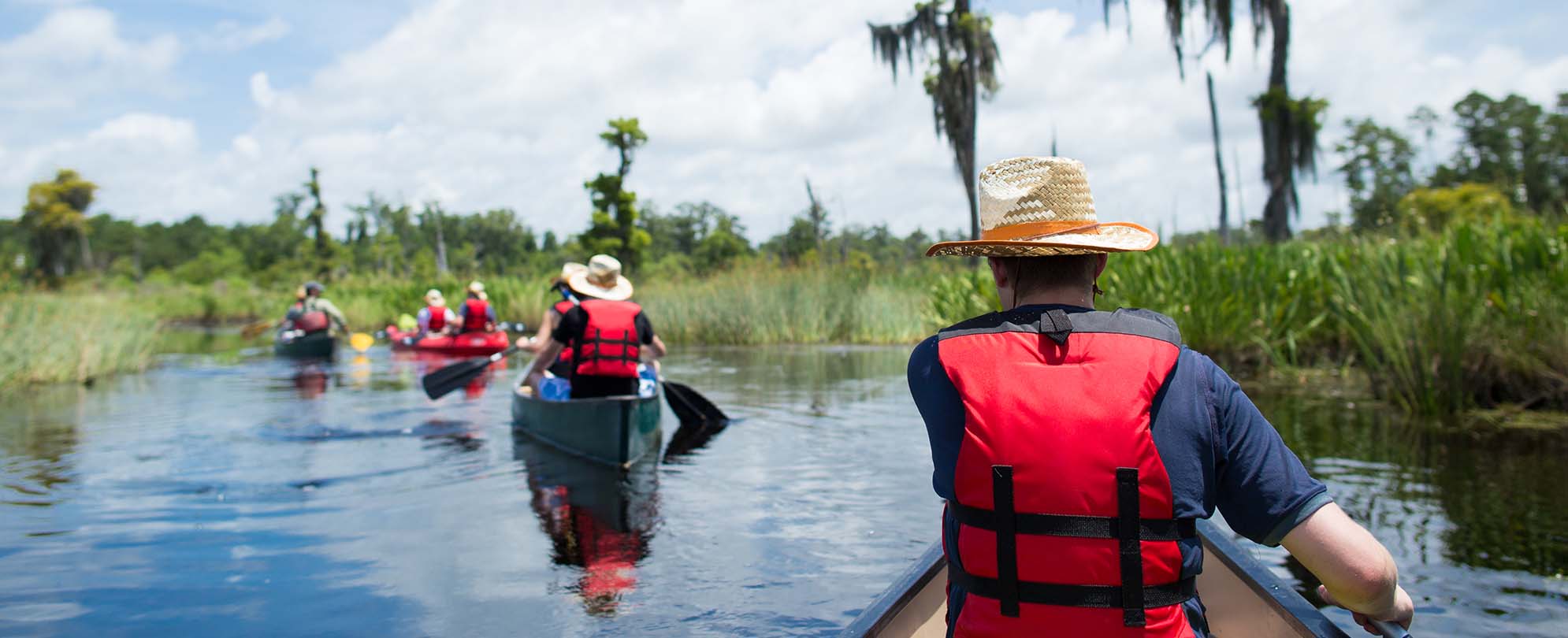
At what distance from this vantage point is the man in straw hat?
2.13 meters

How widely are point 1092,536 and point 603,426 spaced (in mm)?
6655

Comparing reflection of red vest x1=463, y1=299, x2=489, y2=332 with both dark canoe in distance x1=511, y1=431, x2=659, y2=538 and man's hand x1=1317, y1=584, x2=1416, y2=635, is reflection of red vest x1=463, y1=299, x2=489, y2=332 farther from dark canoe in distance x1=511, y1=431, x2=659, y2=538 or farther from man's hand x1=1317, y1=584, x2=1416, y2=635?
man's hand x1=1317, y1=584, x2=1416, y2=635

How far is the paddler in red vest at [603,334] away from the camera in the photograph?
8.56 meters

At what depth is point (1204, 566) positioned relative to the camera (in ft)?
11.5

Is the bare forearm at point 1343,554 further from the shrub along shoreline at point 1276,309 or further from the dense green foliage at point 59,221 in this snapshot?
the dense green foliage at point 59,221

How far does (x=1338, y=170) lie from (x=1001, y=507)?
66.4 m

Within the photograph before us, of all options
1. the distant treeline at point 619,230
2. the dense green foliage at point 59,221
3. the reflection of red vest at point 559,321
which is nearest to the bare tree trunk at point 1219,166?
the distant treeline at point 619,230

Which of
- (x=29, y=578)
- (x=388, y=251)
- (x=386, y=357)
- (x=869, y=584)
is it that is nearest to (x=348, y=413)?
(x=29, y=578)

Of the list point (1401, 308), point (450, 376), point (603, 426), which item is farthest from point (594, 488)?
point (1401, 308)

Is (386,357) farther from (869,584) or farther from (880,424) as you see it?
(869,584)

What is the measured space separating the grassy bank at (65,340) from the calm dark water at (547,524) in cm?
457

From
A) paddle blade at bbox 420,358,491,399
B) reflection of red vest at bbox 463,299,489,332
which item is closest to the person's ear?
paddle blade at bbox 420,358,491,399

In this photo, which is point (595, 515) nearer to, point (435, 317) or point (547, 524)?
point (547, 524)

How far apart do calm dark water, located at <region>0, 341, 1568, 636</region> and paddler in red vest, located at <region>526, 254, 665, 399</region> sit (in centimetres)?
69
